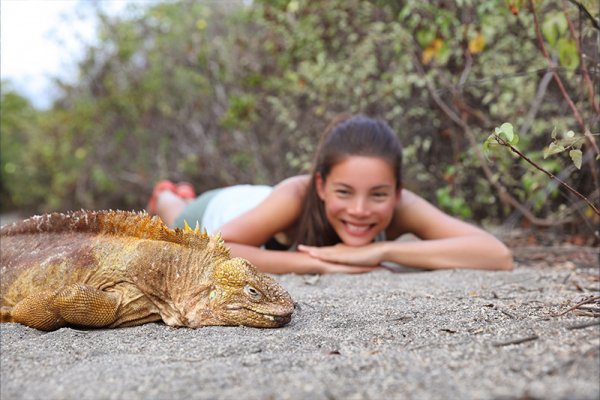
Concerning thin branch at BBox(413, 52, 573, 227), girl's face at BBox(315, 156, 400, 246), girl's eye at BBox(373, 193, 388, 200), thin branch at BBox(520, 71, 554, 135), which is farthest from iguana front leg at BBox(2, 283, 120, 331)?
thin branch at BBox(520, 71, 554, 135)

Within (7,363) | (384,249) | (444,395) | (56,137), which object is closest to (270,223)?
(384,249)

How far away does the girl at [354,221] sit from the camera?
16.0ft

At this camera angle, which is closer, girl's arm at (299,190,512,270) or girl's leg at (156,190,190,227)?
girl's arm at (299,190,512,270)

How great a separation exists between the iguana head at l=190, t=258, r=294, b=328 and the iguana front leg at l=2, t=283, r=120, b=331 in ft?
1.41

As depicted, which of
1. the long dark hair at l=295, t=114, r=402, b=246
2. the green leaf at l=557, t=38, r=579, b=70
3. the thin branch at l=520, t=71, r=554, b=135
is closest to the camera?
the green leaf at l=557, t=38, r=579, b=70

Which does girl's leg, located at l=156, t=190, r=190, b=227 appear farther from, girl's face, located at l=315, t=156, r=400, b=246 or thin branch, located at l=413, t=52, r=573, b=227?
thin branch, located at l=413, t=52, r=573, b=227

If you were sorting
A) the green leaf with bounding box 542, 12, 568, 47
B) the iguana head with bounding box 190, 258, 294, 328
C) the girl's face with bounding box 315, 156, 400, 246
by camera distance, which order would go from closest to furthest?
the iguana head with bounding box 190, 258, 294, 328
the green leaf with bounding box 542, 12, 568, 47
the girl's face with bounding box 315, 156, 400, 246

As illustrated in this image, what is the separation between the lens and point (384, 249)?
16.1 feet

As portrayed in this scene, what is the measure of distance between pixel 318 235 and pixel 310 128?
2.84 meters

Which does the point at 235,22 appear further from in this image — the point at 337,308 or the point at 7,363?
the point at 7,363

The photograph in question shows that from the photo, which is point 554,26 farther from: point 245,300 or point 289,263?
point 289,263

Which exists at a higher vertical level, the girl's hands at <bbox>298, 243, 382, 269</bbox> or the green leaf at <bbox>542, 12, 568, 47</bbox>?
the green leaf at <bbox>542, 12, 568, 47</bbox>

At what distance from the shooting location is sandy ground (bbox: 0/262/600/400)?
1.90m

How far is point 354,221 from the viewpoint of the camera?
494 centimetres
